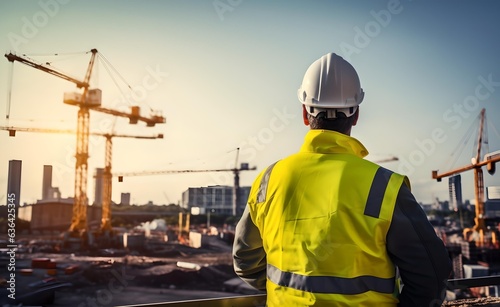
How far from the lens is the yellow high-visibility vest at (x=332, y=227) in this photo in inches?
49.4

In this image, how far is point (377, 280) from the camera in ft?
4.19

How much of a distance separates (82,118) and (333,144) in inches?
1837

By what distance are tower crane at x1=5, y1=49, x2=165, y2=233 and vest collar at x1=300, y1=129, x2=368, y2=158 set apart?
43.4 metres

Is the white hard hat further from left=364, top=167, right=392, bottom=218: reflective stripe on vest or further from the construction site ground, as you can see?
the construction site ground

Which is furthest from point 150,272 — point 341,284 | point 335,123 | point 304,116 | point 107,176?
point 341,284

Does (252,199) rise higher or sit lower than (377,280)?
higher

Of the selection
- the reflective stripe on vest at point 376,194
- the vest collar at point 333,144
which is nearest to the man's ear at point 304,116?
the vest collar at point 333,144

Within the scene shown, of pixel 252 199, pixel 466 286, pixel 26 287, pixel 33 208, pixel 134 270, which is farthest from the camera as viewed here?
pixel 134 270

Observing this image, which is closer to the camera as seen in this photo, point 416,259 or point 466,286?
point 416,259

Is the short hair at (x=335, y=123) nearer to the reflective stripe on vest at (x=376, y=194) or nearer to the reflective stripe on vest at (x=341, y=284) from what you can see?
the reflective stripe on vest at (x=376, y=194)

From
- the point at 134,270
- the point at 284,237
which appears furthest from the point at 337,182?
the point at 134,270

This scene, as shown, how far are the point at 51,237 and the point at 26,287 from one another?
166 feet

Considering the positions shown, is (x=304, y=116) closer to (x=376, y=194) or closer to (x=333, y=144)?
(x=333, y=144)

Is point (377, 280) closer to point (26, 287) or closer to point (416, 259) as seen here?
point (416, 259)
